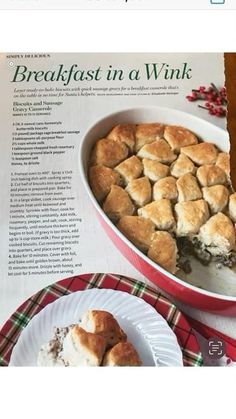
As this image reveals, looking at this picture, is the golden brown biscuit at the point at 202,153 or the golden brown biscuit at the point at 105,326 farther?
the golden brown biscuit at the point at 202,153

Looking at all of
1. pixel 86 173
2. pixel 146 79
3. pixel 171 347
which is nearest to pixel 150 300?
pixel 171 347

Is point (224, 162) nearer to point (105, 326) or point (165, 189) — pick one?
point (165, 189)

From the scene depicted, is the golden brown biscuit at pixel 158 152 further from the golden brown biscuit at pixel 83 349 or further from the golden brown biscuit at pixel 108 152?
the golden brown biscuit at pixel 83 349

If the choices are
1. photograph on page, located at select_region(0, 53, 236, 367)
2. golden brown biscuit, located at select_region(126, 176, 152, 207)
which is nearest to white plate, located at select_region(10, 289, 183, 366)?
photograph on page, located at select_region(0, 53, 236, 367)

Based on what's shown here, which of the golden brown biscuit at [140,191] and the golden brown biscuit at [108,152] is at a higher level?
the golden brown biscuit at [108,152]

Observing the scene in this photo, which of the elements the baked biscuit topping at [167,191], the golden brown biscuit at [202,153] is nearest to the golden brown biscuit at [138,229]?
the baked biscuit topping at [167,191]

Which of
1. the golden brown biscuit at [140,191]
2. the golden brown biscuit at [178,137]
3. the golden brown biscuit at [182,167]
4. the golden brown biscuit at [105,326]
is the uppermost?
the golden brown biscuit at [178,137]
